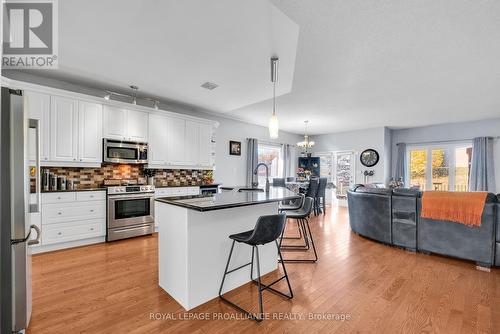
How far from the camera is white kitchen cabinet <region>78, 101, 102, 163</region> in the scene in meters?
3.80

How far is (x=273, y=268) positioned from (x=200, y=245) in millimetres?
1168

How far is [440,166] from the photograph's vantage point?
23.4 ft

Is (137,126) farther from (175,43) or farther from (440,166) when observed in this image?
(440,166)

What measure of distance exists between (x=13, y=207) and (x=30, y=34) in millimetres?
2173

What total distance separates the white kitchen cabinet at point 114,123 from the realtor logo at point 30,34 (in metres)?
0.96

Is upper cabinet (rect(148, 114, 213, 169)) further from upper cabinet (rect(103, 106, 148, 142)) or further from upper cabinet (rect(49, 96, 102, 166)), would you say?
upper cabinet (rect(49, 96, 102, 166))

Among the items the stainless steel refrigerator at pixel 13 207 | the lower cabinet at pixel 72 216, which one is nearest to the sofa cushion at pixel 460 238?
the stainless steel refrigerator at pixel 13 207

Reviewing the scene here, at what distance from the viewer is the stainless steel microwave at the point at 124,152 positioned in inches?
161

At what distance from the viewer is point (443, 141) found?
7.00 meters

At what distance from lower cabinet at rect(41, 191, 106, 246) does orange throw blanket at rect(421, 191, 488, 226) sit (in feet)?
16.5

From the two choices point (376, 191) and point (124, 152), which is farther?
point (124, 152)

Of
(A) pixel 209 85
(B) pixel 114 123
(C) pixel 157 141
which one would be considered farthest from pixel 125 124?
(A) pixel 209 85

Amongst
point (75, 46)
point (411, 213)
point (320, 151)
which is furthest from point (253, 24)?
point (320, 151)

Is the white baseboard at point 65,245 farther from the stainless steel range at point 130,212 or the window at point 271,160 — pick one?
the window at point 271,160
